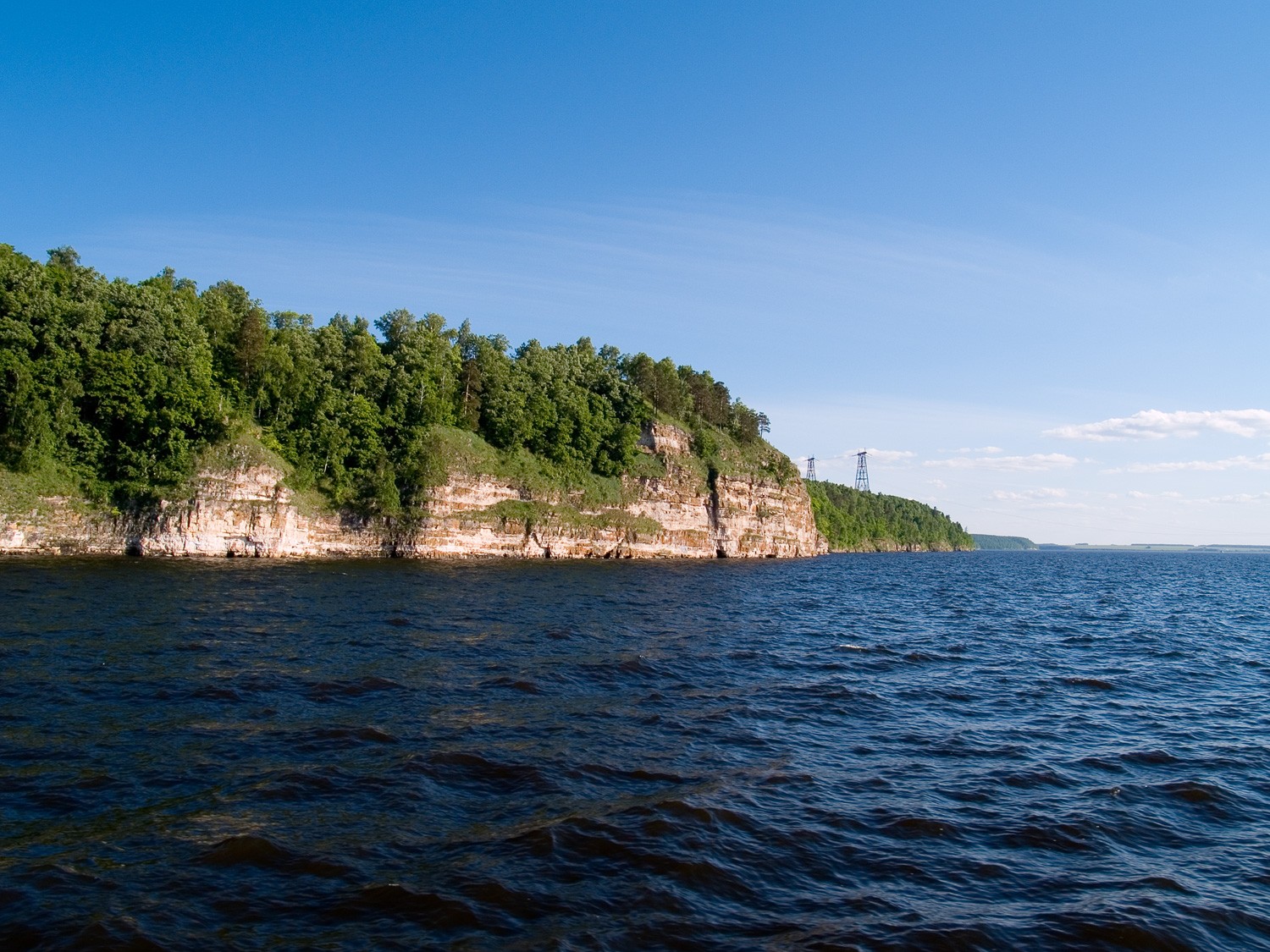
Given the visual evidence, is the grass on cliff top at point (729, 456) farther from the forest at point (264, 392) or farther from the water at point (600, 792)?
the water at point (600, 792)

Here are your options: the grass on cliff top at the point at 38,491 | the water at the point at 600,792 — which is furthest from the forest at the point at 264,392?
the water at the point at 600,792

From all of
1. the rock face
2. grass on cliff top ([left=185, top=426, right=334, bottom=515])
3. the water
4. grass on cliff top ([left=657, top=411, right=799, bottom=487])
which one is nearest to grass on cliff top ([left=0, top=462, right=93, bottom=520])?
the rock face

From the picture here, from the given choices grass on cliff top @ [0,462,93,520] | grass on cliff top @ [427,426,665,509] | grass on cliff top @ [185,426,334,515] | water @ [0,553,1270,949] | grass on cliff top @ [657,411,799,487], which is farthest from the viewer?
grass on cliff top @ [657,411,799,487]

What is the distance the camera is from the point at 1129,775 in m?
16.2

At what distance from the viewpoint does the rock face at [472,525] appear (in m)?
61.2

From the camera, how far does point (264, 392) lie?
267 ft

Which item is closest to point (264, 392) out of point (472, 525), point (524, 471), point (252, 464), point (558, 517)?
point (252, 464)

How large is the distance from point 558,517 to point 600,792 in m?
80.7

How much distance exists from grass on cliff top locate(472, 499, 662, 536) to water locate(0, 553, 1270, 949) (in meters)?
58.0

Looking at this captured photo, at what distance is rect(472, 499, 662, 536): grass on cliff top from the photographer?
291 ft

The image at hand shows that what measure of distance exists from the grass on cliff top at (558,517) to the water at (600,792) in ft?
190

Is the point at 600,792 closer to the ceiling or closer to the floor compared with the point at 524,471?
closer to the floor

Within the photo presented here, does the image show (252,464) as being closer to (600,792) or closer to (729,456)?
(600,792)

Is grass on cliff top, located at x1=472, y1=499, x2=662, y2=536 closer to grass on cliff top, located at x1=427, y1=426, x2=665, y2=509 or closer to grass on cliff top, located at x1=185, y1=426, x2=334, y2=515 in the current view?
grass on cliff top, located at x1=427, y1=426, x2=665, y2=509
